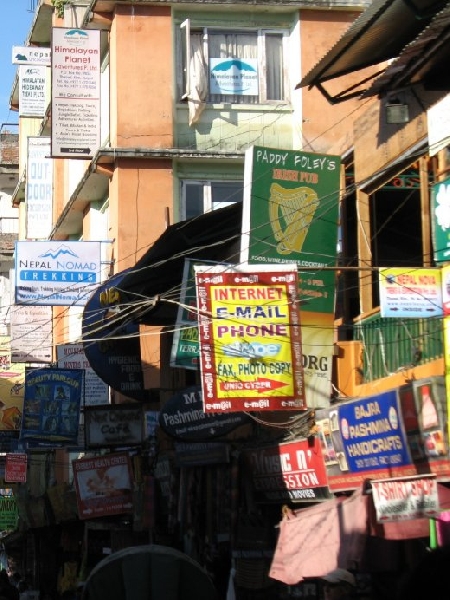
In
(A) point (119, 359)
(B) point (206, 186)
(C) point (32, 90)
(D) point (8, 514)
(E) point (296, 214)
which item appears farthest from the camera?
(D) point (8, 514)

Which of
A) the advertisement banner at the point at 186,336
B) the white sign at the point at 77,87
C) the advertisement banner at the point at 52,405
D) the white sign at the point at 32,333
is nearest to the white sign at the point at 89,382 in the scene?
the advertisement banner at the point at 52,405

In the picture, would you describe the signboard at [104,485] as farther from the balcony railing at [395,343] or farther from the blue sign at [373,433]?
the blue sign at [373,433]

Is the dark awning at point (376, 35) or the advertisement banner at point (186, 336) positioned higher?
the dark awning at point (376, 35)

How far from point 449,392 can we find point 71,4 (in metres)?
17.9

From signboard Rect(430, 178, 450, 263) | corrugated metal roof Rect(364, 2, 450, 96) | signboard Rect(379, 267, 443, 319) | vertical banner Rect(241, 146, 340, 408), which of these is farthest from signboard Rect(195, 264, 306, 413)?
corrugated metal roof Rect(364, 2, 450, 96)

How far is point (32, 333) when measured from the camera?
1108 inches

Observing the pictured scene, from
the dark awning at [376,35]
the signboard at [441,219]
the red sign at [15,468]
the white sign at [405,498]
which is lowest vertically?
the white sign at [405,498]

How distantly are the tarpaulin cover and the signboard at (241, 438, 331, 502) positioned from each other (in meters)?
1.62

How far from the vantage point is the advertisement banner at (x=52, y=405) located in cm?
2098

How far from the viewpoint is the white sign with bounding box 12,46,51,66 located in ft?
108

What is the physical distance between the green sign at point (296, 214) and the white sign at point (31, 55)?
68.8ft

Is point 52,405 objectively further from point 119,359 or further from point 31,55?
point 31,55

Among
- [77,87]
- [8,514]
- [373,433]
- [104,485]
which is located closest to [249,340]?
[373,433]

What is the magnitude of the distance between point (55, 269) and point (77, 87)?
349cm
